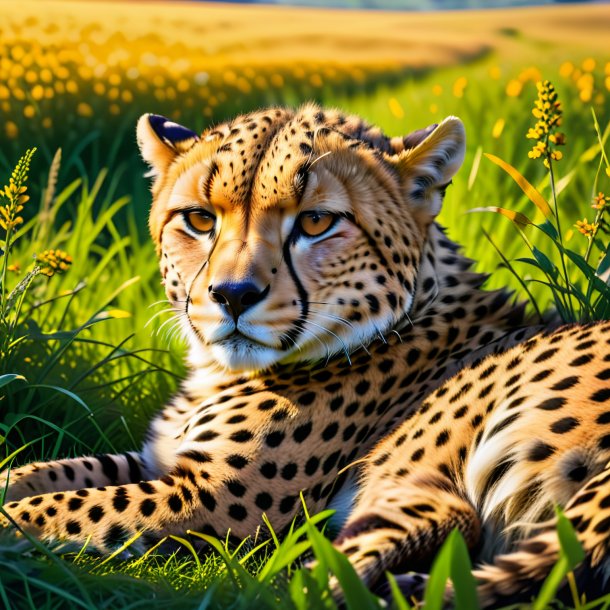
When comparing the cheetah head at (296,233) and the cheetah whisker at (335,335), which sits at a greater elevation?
the cheetah head at (296,233)

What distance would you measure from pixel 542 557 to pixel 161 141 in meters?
2.39

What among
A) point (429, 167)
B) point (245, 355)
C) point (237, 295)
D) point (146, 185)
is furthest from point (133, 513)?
point (146, 185)

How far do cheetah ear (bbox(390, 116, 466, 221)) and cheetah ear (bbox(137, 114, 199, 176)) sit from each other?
0.88m

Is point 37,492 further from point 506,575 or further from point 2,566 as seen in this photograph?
point 506,575

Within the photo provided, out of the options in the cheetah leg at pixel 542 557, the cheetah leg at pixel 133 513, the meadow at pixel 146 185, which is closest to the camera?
the cheetah leg at pixel 542 557

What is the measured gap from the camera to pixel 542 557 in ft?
9.07

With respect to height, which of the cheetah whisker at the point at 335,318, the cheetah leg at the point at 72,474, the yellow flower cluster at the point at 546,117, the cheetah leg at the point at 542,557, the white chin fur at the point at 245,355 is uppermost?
the yellow flower cluster at the point at 546,117

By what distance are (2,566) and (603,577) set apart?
1.63 meters

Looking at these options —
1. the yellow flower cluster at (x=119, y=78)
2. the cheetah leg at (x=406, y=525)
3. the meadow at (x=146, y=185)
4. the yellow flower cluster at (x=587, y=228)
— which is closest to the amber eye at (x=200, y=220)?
the meadow at (x=146, y=185)

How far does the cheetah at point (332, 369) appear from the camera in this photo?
3.28 m

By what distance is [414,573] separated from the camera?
119 inches

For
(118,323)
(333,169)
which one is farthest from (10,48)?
(333,169)

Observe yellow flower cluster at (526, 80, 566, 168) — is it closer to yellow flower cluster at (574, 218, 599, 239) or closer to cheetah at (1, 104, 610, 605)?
yellow flower cluster at (574, 218, 599, 239)

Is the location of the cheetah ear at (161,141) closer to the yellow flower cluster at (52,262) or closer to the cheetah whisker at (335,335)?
the yellow flower cluster at (52,262)
